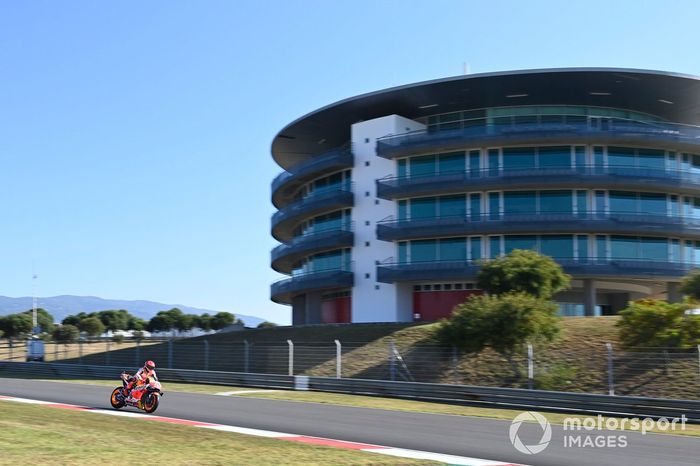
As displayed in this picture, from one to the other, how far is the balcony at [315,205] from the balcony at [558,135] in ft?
17.9

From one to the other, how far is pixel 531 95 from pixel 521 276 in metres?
16.2

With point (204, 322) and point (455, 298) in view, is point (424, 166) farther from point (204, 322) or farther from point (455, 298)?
point (204, 322)

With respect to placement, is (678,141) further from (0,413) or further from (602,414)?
(0,413)

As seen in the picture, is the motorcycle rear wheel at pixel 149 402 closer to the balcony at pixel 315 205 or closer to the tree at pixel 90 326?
the balcony at pixel 315 205

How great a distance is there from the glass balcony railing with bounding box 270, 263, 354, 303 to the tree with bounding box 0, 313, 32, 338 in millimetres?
70932

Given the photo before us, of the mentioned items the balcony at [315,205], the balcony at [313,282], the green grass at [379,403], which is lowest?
the green grass at [379,403]

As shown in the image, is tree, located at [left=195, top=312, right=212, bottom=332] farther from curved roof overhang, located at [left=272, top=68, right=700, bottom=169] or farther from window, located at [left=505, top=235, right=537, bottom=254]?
window, located at [left=505, top=235, right=537, bottom=254]

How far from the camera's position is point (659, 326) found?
2864 centimetres

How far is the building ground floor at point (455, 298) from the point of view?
4881cm

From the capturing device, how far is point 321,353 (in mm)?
37500

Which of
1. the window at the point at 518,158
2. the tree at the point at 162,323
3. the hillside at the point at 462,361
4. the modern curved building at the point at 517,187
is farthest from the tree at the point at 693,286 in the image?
the tree at the point at 162,323

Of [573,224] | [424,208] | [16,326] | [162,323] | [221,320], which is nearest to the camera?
[573,224]

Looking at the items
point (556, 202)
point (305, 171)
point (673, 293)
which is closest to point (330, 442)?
point (556, 202)

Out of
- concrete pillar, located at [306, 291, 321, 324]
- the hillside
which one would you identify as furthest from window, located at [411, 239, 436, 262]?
concrete pillar, located at [306, 291, 321, 324]
